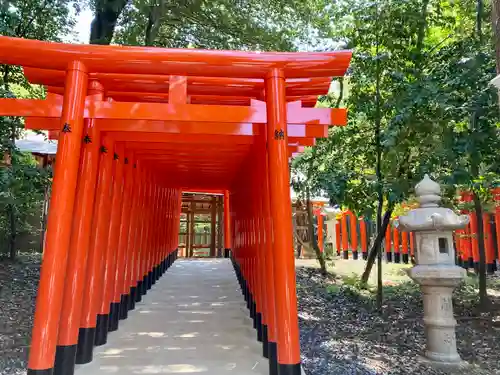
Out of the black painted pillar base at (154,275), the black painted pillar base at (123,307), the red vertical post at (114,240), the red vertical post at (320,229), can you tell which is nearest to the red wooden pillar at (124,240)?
the black painted pillar base at (123,307)

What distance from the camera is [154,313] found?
19.4ft

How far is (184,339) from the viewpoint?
4.68 meters

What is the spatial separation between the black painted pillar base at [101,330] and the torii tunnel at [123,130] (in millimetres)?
15

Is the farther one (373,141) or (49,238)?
(373,141)

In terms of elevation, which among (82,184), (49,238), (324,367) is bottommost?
(324,367)

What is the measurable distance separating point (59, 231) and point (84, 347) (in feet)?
4.97

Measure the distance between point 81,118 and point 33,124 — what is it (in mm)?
1130

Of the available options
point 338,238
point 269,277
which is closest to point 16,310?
point 269,277

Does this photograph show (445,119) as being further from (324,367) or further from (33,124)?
(33,124)

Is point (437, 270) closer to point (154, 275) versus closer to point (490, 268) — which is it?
point (154, 275)

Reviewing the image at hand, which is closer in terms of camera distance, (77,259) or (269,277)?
(77,259)

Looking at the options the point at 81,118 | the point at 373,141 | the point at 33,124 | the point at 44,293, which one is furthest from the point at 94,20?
the point at 44,293

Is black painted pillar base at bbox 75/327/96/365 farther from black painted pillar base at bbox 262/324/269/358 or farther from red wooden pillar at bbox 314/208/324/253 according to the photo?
red wooden pillar at bbox 314/208/324/253

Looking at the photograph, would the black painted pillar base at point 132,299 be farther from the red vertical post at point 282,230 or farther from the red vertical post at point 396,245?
the red vertical post at point 396,245
